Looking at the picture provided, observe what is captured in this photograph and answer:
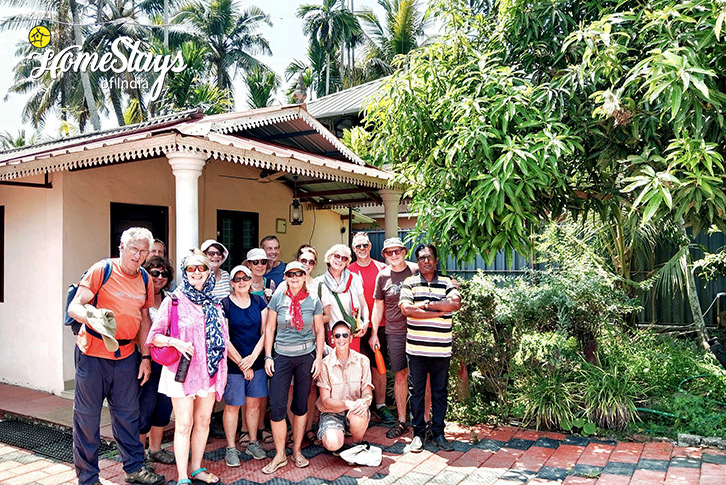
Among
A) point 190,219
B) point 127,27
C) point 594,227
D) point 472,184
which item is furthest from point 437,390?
point 127,27

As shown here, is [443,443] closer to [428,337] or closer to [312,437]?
[428,337]

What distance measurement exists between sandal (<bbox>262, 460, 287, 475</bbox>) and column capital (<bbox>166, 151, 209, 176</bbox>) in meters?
2.59

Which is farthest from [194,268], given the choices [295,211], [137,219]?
[295,211]

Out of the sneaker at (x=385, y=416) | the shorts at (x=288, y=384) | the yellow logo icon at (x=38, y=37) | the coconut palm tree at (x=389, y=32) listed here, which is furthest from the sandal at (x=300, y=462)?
the coconut palm tree at (x=389, y=32)

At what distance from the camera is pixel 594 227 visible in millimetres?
7688

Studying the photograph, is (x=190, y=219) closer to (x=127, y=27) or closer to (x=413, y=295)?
(x=413, y=295)

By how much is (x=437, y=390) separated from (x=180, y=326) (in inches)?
90.1

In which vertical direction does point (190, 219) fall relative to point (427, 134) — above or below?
below

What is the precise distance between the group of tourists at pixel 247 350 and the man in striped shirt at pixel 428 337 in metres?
0.01

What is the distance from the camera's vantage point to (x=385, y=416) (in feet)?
18.4

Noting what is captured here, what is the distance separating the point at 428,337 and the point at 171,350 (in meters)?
2.15

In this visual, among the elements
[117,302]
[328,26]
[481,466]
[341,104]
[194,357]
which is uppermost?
[328,26]

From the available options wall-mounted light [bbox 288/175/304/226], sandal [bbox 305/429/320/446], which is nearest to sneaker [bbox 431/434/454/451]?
sandal [bbox 305/429/320/446]

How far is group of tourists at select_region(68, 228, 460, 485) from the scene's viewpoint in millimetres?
3871
